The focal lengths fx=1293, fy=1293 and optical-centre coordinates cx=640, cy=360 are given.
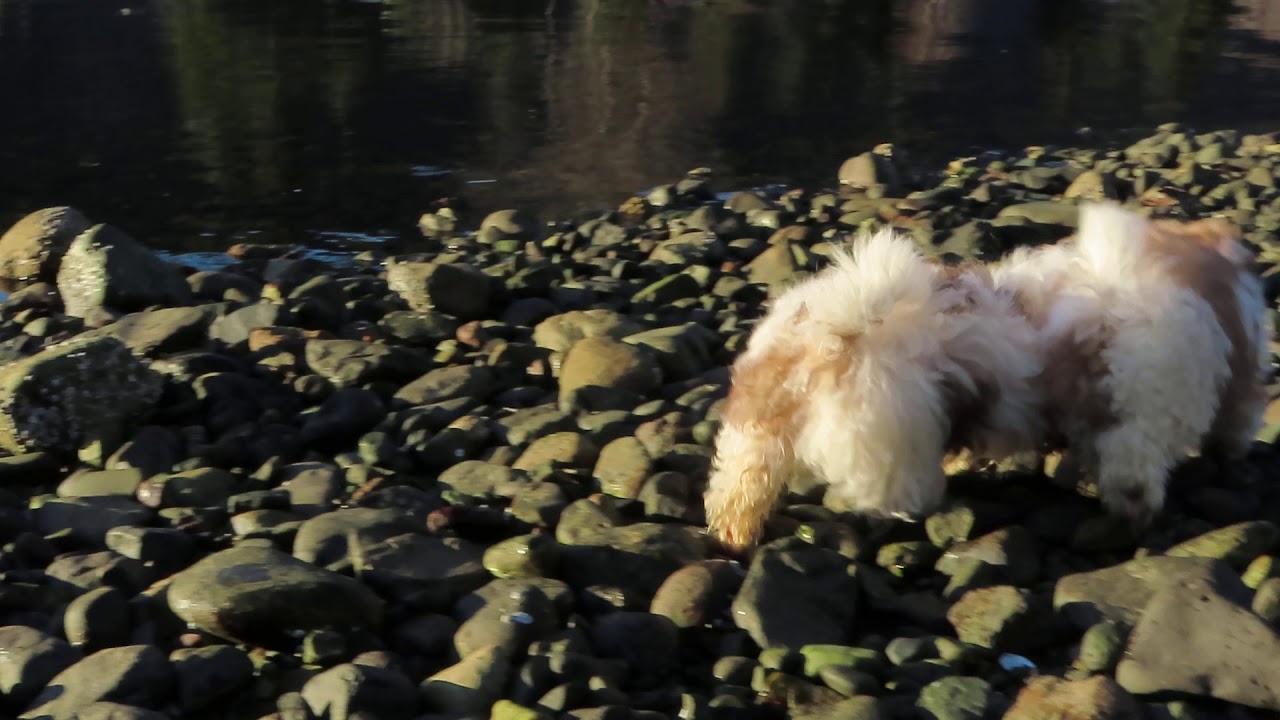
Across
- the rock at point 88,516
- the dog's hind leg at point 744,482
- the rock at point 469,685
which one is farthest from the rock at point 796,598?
the rock at point 88,516

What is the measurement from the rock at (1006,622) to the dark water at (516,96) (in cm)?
772

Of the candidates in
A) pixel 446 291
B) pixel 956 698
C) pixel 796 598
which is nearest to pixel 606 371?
pixel 446 291

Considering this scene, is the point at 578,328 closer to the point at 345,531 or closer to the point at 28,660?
the point at 345,531

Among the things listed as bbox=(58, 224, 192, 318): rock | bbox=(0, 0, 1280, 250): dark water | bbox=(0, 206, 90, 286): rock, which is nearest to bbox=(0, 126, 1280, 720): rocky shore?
bbox=(58, 224, 192, 318): rock

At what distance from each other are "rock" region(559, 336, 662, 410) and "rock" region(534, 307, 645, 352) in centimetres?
41

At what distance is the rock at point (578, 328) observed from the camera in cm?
650

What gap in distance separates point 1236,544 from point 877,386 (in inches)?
54.3

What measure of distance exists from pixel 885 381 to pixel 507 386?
2683 mm

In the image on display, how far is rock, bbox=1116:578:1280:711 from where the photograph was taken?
3.47 meters

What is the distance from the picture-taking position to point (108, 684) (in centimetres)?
360

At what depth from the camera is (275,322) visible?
270 inches

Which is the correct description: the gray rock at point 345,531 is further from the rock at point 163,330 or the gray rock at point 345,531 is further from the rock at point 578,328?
the rock at point 163,330

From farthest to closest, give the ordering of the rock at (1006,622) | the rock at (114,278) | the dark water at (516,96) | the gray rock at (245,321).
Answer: the dark water at (516,96)
the rock at (114,278)
the gray rock at (245,321)
the rock at (1006,622)

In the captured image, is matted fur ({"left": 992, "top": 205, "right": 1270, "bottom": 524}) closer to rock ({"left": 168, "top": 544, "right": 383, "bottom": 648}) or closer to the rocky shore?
the rocky shore
